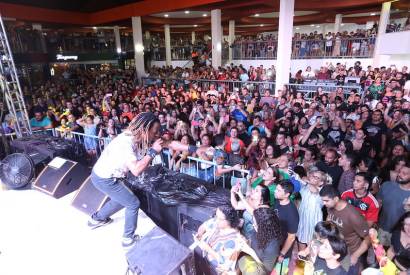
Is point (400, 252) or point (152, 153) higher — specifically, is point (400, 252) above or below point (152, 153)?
below

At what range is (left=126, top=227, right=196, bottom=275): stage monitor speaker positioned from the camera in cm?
227

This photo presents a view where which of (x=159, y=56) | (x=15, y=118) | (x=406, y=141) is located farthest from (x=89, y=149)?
(x=159, y=56)

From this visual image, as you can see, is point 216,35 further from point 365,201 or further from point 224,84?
point 365,201

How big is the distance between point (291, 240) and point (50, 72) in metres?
17.9

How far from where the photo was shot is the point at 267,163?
4000 mm

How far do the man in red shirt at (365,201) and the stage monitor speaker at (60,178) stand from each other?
12.1 ft

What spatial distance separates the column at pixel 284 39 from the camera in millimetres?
9004

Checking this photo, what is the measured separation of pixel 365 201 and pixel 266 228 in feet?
3.95

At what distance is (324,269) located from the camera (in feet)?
7.36

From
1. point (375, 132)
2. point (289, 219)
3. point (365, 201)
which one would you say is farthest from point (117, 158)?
point (375, 132)

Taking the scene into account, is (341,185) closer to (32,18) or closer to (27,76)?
(32,18)

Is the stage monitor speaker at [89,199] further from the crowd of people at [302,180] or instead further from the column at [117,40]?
the column at [117,40]

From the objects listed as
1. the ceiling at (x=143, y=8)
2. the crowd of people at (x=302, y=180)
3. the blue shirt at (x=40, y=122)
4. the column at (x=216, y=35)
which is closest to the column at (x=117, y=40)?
the ceiling at (x=143, y=8)

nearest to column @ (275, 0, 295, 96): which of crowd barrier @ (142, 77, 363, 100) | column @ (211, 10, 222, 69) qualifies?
crowd barrier @ (142, 77, 363, 100)
